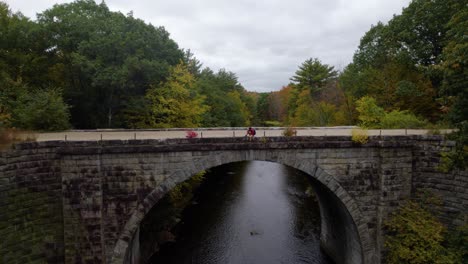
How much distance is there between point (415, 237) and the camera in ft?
37.5

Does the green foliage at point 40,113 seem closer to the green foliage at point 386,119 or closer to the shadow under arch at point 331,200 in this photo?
the shadow under arch at point 331,200

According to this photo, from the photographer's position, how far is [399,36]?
21047 millimetres

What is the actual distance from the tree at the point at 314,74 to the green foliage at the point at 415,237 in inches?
1319

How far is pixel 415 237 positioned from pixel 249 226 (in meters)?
11.3

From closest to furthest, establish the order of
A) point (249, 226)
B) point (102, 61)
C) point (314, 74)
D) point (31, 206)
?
point (31, 206)
point (102, 61)
point (249, 226)
point (314, 74)

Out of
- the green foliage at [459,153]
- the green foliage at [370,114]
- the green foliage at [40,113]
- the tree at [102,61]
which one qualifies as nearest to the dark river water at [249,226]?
the green foliage at [370,114]

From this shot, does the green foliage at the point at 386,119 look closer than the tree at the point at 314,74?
Yes

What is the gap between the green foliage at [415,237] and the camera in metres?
10.9

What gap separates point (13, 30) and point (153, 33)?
25.2 ft

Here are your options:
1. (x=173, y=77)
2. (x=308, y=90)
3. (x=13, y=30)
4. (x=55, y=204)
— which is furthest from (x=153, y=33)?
(x=308, y=90)

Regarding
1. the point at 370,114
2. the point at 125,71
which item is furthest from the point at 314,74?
the point at 125,71

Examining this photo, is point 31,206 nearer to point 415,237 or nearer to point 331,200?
point 331,200

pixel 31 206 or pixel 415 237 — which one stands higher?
pixel 31 206

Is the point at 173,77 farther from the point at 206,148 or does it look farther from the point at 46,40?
the point at 206,148
